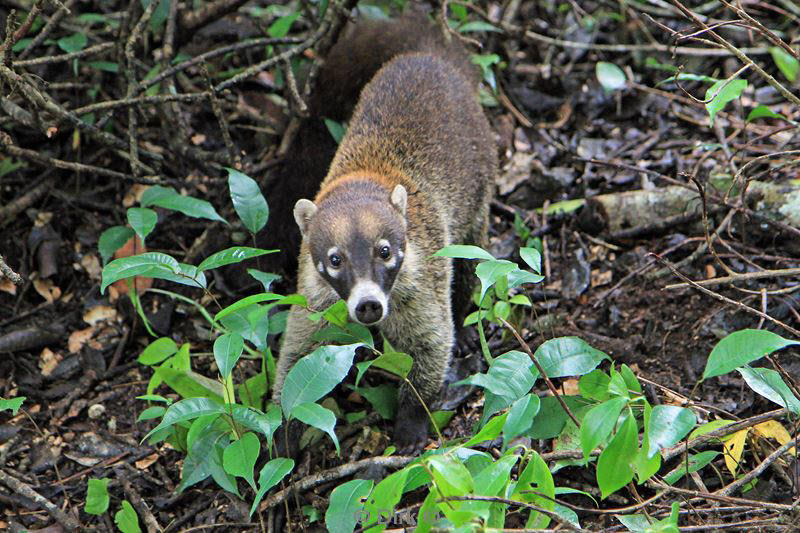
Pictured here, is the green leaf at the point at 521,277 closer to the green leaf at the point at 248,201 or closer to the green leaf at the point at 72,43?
the green leaf at the point at 248,201

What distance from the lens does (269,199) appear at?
587cm

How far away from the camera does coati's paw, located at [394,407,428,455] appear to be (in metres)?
4.57

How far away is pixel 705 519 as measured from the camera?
366cm

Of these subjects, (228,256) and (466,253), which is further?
(228,256)

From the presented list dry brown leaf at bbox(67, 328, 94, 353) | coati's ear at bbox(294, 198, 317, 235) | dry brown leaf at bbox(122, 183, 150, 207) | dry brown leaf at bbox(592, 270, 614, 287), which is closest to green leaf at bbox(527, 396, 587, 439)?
coati's ear at bbox(294, 198, 317, 235)

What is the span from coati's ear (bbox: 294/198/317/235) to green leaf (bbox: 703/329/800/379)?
2.29 meters

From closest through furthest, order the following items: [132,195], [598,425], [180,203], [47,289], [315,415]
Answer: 1. [598,425]
2. [315,415]
3. [180,203]
4. [47,289]
5. [132,195]

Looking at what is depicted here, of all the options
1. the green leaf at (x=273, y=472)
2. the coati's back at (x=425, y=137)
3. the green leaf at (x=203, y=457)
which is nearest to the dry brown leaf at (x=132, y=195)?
the coati's back at (x=425, y=137)

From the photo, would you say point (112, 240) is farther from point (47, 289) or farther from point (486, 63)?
Result: point (486, 63)

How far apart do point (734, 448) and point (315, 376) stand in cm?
193

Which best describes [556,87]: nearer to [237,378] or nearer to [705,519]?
[237,378]

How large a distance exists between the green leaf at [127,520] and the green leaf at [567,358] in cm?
215

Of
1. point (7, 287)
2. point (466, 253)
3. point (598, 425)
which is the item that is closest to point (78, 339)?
point (7, 287)

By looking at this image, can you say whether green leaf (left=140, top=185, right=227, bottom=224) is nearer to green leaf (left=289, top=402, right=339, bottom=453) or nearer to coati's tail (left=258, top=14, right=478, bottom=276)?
coati's tail (left=258, top=14, right=478, bottom=276)
